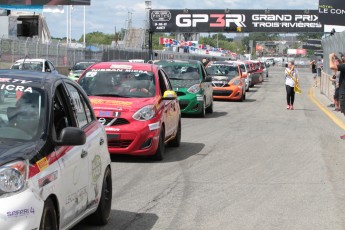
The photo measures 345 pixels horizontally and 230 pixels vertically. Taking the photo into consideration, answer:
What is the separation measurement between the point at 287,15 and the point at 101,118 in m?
52.4

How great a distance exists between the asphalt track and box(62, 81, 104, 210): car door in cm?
59

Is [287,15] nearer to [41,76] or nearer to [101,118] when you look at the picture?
[101,118]

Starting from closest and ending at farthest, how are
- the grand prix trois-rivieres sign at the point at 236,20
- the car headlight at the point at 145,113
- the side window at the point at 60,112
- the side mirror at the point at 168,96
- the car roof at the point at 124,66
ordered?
the side window at the point at 60,112
the car headlight at the point at 145,113
the side mirror at the point at 168,96
the car roof at the point at 124,66
the grand prix trois-rivieres sign at the point at 236,20

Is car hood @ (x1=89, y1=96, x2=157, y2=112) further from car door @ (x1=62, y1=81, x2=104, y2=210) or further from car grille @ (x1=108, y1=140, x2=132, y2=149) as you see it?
car door @ (x1=62, y1=81, x2=104, y2=210)

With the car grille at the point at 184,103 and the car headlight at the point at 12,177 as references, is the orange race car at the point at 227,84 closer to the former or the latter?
the car grille at the point at 184,103

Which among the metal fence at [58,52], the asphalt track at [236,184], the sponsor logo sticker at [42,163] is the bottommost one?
the asphalt track at [236,184]

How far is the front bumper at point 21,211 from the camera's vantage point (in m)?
4.43

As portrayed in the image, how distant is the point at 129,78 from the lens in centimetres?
1232

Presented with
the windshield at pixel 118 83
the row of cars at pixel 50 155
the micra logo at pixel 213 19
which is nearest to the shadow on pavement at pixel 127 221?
the row of cars at pixel 50 155

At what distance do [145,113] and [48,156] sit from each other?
20.3 feet

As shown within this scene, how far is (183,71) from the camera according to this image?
20.7 metres

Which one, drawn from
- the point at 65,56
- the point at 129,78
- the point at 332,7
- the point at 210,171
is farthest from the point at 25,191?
the point at 332,7

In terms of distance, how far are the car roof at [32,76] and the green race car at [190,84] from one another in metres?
13.7

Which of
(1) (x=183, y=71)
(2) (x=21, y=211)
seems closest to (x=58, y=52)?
(1) (x=183, y=71)
